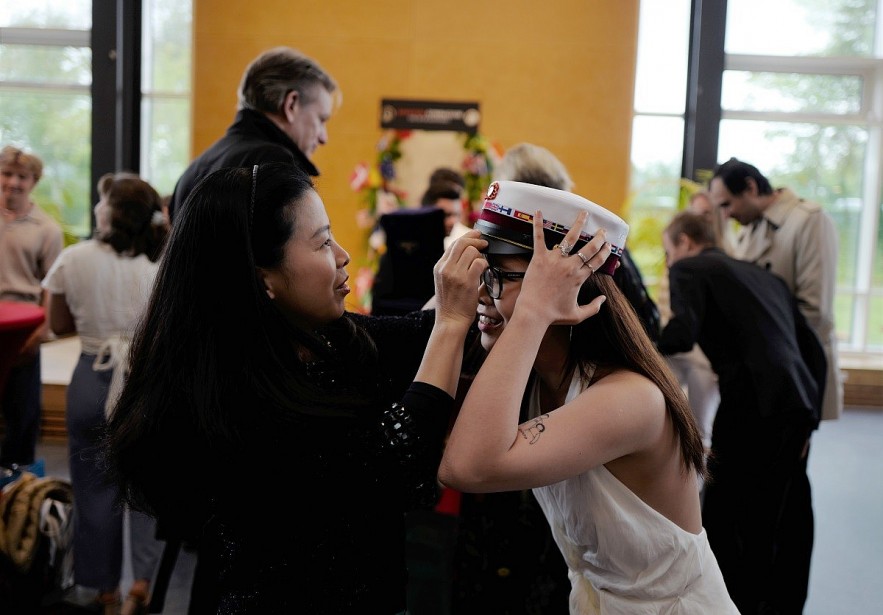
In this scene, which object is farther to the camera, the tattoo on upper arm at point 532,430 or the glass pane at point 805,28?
the glass pane at point 805,28

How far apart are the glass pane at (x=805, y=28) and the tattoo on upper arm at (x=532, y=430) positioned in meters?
7.22

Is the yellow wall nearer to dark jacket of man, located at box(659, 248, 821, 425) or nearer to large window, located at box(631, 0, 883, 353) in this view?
large window, located at box(631, 0, 883, 353)

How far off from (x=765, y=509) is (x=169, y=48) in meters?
6.62

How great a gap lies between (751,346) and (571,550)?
1776 millimetres

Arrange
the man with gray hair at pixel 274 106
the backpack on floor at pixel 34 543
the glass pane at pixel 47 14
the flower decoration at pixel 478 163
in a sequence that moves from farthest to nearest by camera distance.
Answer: the glass pane at pixel 47 14
the flower decoration at pixel 478 163
the backpack on floor at pixel 34 543
the man with gray hair at pixel 274 106

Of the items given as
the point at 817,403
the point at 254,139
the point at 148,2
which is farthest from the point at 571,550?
the point at 148,2

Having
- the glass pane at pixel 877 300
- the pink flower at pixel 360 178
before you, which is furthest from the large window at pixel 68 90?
the glass pane at pixel 877 300

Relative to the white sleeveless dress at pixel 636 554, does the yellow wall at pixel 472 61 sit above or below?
above

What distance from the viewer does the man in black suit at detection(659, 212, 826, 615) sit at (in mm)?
2975

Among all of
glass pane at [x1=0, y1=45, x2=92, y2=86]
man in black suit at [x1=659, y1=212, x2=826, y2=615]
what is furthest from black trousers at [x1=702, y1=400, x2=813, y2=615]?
glass pane at [x1=0, y1=45, x2=92, y2=86]

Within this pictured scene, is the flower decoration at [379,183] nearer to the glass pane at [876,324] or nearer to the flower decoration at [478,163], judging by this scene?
the flower decoration at [478,163]

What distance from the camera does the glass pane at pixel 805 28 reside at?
766cm

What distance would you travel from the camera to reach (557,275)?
122 centimetres

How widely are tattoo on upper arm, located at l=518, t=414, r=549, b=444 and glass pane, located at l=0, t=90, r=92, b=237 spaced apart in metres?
7.06
